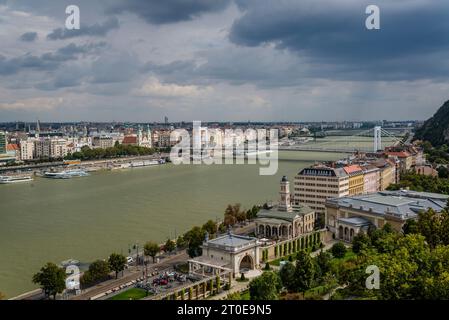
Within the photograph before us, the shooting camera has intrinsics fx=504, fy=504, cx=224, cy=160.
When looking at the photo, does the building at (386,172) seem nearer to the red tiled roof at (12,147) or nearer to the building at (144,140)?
the red tiled roof at (12,147)

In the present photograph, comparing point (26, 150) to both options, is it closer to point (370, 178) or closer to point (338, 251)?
point (370, 178)

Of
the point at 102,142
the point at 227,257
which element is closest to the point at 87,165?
the point at 102,142

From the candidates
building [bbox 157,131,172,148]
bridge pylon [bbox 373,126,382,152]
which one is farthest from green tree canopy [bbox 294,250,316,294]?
building [bbox 157,131,172,148]

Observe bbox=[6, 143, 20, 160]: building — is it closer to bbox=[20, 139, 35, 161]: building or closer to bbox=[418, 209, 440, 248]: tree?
bbox=[20, 139, 35, 161]: building

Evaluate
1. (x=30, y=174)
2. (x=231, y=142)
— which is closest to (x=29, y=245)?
(x=30, y=174)

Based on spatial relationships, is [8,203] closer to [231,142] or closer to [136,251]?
[136,251]
